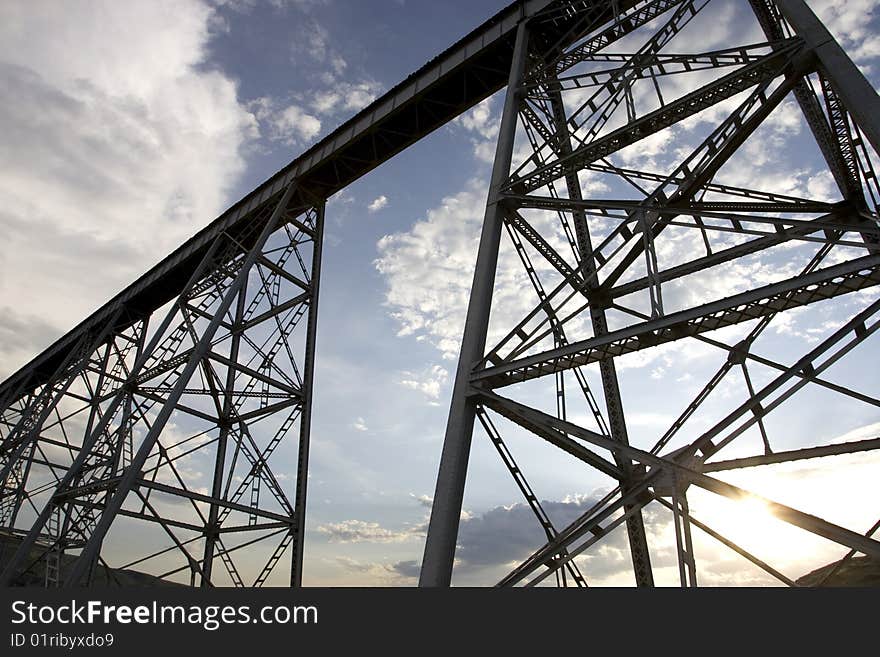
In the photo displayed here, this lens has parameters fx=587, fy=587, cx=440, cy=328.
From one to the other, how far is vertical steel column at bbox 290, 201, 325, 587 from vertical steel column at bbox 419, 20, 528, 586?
8.18m

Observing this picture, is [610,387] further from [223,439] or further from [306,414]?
[223,439]

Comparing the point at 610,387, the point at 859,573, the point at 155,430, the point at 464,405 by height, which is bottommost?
the point at 859,573

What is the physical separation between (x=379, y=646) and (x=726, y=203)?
656 centimetres

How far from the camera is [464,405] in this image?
6793mm

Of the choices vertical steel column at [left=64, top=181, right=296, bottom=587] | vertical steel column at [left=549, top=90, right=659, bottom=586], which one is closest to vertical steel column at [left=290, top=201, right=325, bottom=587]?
vertical steel column at [left=64, top=181, right=296, bottom=587]

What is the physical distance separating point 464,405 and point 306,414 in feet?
29.2

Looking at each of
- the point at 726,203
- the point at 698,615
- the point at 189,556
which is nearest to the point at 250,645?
the point at 698,615

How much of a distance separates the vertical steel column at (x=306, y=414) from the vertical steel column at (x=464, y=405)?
8.18m

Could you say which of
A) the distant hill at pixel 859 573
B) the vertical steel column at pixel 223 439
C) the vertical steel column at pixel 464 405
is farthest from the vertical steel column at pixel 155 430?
the distant hill at pixel 859 573

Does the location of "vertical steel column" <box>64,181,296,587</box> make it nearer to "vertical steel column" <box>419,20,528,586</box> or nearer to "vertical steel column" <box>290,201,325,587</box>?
"vertical steel column" <box>290,201,325,587</box>

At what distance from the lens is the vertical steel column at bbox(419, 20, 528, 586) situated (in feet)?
20.0

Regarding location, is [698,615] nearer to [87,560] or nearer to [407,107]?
[87,560]

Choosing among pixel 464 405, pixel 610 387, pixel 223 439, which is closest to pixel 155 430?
pixel 223 439

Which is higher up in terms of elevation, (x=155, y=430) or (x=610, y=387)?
(x=155, y=430)
